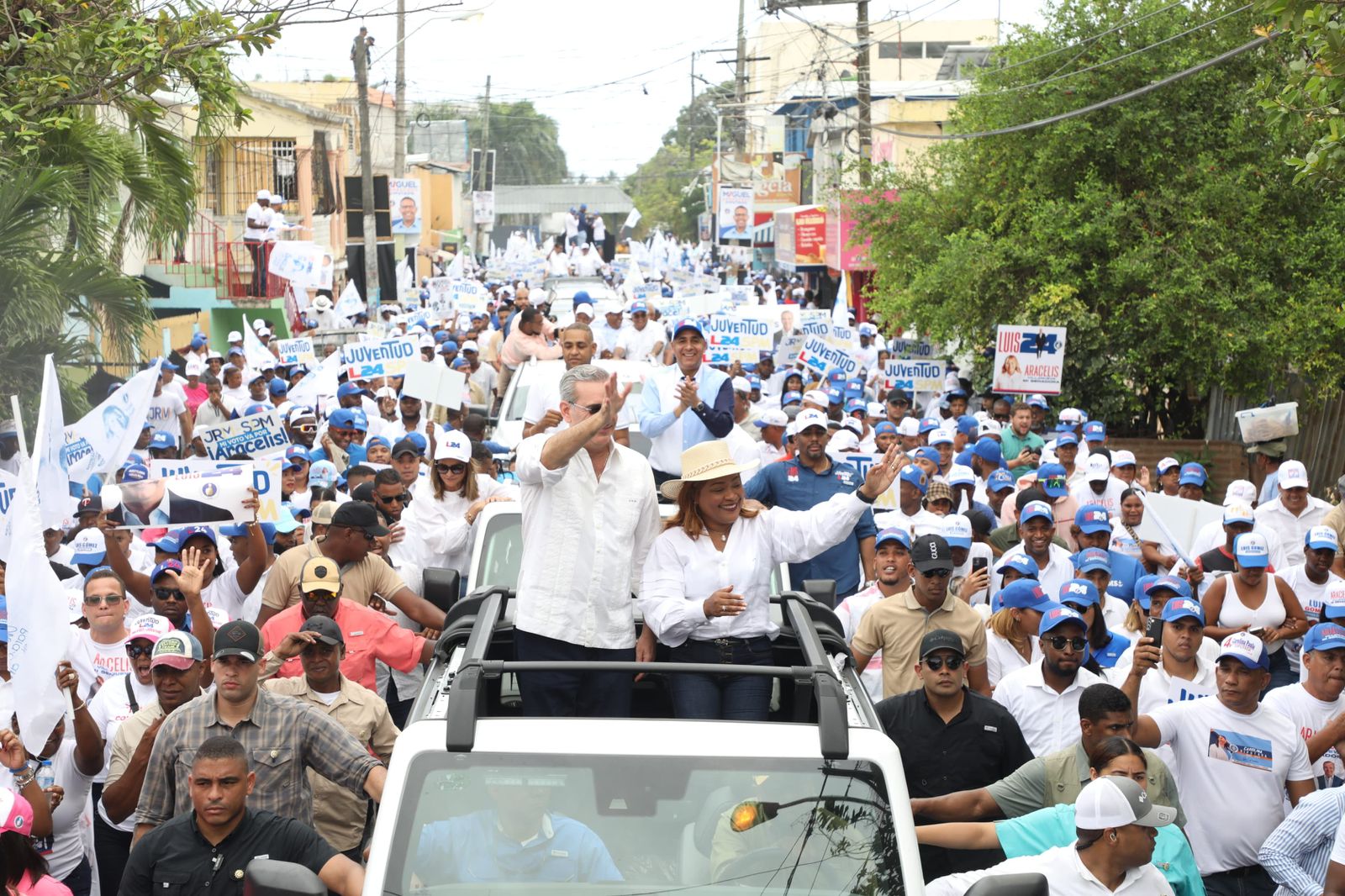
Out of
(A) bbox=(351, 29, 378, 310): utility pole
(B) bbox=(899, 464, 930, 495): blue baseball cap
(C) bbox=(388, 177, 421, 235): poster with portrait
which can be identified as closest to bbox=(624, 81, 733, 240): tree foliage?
(C) bbox=(388, 177, 421, 235): poster with portrait

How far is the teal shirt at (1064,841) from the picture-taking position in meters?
5.35

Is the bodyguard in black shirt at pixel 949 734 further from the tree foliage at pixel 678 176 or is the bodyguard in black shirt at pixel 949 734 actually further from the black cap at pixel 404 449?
the tree foliage at pixel 678 176

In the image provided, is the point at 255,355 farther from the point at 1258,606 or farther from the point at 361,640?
the point at 1258,606

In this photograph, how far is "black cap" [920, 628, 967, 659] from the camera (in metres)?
6.32

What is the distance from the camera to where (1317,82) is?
28.1 ft

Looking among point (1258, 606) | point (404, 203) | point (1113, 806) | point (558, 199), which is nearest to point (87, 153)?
point (1258, 606)

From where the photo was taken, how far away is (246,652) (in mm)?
5883

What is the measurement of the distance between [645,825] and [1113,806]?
4.89ft

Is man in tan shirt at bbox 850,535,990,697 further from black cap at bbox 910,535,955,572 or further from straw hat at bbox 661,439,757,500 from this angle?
straw hat at bbox 661,439,757,500

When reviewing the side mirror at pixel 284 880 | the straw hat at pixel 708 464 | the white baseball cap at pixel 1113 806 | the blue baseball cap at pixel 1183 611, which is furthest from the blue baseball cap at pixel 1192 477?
the side mirror at pixel 284 880

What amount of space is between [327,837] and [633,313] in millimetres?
15910

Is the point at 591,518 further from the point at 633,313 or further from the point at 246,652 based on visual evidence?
the point at 633,313

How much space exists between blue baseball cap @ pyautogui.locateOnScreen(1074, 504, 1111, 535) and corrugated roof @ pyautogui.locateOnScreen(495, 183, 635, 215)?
4227 inches

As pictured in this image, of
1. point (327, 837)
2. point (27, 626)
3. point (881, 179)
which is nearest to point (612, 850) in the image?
point (327, 837)
